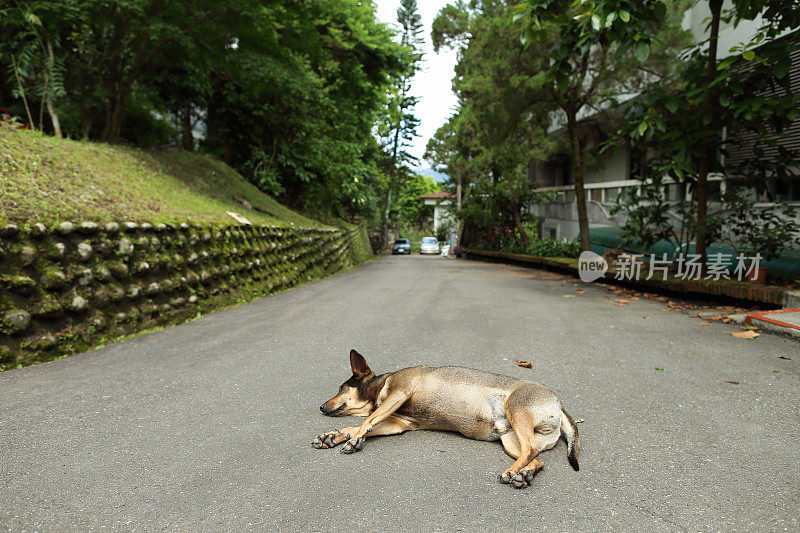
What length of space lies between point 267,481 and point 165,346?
3099 millimetres

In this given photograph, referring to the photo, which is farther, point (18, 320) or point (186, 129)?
point (186, 129)

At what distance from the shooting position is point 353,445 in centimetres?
242

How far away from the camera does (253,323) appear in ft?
19.1

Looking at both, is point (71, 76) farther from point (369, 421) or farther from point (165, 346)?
point (369, 421)

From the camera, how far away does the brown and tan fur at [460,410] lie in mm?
2338

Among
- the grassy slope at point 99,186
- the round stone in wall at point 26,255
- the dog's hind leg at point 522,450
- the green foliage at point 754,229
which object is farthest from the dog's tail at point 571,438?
the green foliage at point 754,229

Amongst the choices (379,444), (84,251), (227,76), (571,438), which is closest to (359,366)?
(379,444)

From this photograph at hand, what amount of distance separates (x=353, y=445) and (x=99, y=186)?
19.6ft

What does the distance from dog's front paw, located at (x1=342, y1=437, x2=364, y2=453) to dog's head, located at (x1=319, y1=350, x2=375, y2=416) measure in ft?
1.17

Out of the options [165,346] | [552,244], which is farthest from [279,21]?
[552,244]

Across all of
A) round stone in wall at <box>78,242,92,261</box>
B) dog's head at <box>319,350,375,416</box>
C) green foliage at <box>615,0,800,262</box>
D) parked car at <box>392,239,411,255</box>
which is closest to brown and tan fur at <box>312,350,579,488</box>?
dog's head at <box>319,350,375,416</box>

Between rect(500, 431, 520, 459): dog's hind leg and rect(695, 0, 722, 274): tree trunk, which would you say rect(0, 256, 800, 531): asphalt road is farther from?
rect(695, 0, 722, 274): tree trunk

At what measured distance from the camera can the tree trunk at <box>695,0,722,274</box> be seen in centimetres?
673

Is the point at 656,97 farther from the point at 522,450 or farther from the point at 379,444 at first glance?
the point at 379,444
